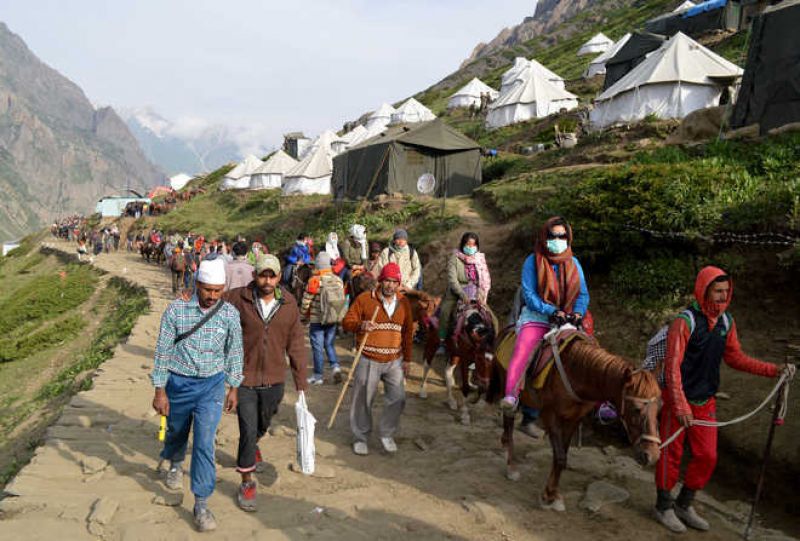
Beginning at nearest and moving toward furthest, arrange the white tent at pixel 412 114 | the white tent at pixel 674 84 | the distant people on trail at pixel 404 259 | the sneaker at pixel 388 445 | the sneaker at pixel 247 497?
1. the sneaker at pixel 247 497
2. the sneaker at pixel 388 445
3. the distant people on trail at pixel 404 259
4. the white tent at pixel 674 84
5. the white tent at pixel 412 114

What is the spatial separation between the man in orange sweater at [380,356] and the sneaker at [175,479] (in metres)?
1.88

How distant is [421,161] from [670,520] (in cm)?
2001

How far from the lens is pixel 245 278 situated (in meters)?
8.13

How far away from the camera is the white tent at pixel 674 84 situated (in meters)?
23.0

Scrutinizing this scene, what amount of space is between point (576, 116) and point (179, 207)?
35833mm

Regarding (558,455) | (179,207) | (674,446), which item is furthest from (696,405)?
(179,207)

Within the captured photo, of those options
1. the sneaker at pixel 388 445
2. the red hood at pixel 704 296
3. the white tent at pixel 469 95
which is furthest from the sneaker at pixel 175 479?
the white tent at pixel 469 95

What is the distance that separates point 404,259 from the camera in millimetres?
9492

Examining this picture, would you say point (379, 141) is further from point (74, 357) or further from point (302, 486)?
point (302, 486)

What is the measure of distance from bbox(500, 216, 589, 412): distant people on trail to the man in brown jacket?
2191 mm

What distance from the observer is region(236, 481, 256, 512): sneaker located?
463 centimetres

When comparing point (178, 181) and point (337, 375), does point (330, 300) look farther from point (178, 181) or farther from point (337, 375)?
point (178, 181)

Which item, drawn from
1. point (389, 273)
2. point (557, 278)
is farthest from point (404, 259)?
point (557, 278)

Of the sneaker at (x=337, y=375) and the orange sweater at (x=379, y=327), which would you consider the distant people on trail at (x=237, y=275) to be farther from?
the orange sweater at (x=379, y=327)
